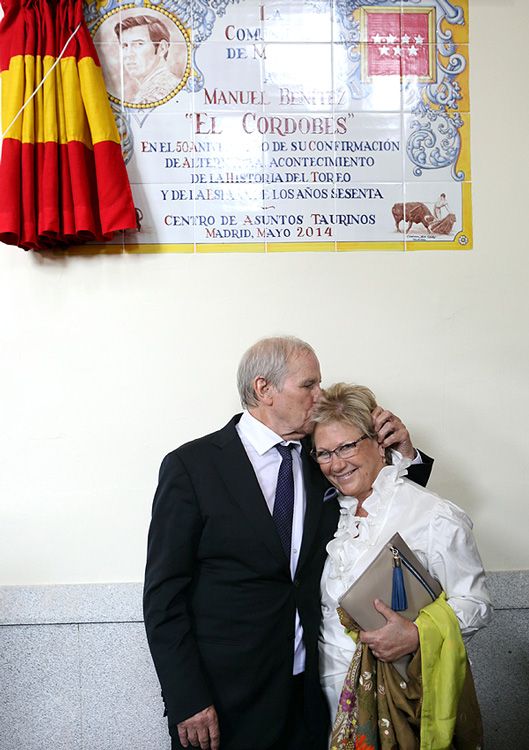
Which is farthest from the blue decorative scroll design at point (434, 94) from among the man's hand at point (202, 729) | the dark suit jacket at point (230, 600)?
the man's hand at point (202, 729)

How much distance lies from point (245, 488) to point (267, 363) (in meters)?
0.38

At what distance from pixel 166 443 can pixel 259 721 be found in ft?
3.62

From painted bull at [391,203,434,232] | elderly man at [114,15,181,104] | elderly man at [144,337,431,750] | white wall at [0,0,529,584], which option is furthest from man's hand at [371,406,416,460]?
elderly man at [114,15,181,104]

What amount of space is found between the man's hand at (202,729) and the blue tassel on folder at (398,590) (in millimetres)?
588

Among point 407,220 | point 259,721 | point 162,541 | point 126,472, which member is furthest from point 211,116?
point 259,721

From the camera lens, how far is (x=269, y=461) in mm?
2572

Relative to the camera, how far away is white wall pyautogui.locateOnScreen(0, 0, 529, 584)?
10.3ft

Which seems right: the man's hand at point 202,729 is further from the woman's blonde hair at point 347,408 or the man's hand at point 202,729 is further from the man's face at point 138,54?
the man's face at point 138,54

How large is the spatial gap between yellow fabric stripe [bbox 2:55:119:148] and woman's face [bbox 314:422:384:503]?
1.37 meters

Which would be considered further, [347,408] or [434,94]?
[434,94]

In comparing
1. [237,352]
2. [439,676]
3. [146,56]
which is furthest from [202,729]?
[146,56]

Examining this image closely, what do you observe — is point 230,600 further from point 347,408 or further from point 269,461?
point 347,408

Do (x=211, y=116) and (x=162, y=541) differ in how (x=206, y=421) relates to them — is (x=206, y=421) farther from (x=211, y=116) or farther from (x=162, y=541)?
(x=211, y=116)

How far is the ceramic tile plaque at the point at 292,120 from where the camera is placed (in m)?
3.18
